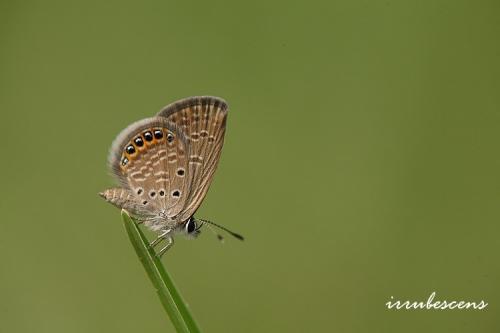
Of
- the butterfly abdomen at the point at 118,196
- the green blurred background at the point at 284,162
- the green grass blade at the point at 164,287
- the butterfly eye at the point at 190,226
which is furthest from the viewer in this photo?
the green blurred background at the point at 284,162

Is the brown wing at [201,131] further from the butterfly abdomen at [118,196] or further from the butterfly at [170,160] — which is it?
the butterfly abdomen at [118,196]

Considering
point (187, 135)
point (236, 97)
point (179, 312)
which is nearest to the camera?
point (179, 312)

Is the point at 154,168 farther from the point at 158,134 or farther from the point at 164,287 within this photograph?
the point at 164,287

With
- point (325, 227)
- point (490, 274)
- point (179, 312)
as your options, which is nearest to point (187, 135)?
point (179, 312)

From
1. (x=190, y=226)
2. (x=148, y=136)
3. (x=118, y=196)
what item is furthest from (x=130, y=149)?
(x=190, y=226)

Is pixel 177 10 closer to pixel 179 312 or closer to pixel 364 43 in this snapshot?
pixel 364 43

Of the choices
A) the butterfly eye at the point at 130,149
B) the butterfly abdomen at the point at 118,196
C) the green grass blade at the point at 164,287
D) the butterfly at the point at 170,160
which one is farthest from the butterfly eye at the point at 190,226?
the green grass blade at the point at 164,287

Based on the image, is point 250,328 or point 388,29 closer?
point 250,328
